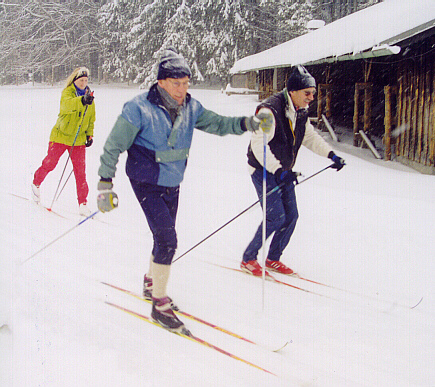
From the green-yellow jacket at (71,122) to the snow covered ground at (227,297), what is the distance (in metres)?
1.02

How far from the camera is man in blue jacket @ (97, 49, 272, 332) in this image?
2668 millimetres

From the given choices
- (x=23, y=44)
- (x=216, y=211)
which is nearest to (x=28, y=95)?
(x=23, y=44)

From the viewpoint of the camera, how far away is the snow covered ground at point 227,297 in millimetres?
2451

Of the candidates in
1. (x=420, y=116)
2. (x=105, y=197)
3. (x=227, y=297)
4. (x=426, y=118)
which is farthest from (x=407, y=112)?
(x=105, y=197)

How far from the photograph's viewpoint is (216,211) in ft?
20.0

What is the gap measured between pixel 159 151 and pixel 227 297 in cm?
135

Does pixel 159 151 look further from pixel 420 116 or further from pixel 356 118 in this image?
pixel 356 118

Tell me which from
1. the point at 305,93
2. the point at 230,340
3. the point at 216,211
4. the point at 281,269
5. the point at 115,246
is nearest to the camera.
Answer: the point at 230,340

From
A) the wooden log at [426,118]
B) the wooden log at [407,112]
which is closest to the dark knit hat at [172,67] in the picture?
the wooden log at [426,118]

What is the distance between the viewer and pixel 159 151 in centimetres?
275

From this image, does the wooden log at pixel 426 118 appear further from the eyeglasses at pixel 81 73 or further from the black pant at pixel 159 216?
the black pant at pixel 159 216

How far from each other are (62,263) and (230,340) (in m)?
1.95

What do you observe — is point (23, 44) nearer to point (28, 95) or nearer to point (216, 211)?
point (28, 95)

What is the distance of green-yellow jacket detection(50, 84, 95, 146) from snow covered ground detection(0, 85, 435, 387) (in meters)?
1.02
